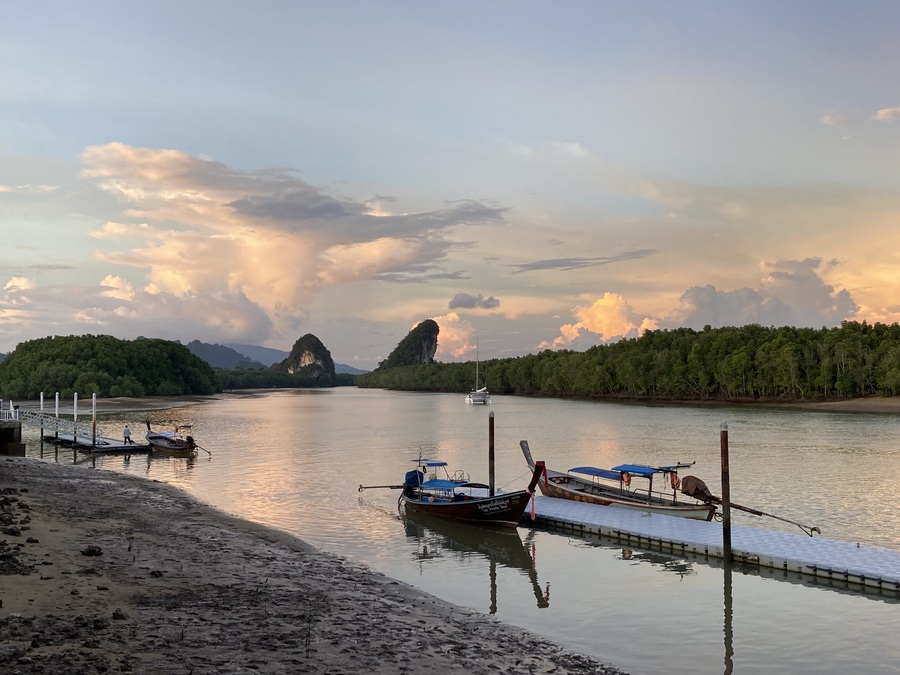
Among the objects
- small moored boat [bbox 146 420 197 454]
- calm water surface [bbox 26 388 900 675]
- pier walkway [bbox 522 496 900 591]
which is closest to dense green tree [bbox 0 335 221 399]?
calm water surface [bbox 26 388 900 675]

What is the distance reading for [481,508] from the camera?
31938 millimetres

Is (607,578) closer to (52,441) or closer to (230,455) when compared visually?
(230,455)

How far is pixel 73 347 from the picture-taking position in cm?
18750

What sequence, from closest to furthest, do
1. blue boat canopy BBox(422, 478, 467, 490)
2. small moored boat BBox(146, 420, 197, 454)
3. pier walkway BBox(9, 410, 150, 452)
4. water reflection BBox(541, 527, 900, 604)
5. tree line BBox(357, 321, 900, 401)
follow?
water reflection BBox(541, 527, 900, 604)
blue boat canopy BBox(422, 478, 467, 490)
small moored boat BBox(146, 420, 197, 454)
pier walkway BBox(9, 410, 150, 452)
tree line BBox(357, 321, 900, 401)

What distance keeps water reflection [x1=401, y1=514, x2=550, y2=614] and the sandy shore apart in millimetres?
4515

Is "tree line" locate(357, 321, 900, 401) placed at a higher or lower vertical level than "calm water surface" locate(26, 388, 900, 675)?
higher

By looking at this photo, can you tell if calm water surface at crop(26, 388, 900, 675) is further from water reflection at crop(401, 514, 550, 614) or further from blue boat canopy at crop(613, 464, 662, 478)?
blue boat canopy at crop(613, 464, 662, 478)

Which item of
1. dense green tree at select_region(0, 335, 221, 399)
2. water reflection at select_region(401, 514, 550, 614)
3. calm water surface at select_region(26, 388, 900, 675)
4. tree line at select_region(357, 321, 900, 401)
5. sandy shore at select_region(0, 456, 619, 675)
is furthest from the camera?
dense green tree at select_region(0, 335, 221, 399)

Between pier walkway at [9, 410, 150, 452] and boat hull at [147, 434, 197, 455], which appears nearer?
boat hull at [147, 434, 197, 455]

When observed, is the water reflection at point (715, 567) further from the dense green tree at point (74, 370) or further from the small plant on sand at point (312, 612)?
the dense green tree at point (74, 370)

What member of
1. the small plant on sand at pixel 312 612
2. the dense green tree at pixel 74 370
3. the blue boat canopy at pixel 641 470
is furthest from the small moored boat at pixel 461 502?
the dense green tree at pixel 74 370

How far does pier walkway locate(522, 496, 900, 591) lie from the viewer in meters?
22.6

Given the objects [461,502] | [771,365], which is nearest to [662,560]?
[461,502]

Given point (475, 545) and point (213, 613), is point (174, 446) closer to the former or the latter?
point (475, 545)
